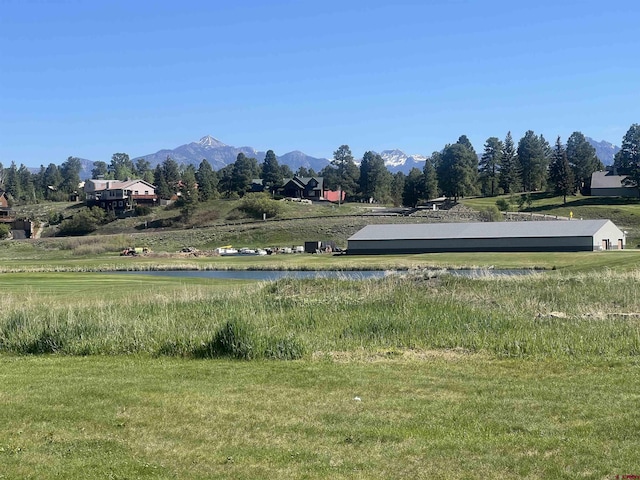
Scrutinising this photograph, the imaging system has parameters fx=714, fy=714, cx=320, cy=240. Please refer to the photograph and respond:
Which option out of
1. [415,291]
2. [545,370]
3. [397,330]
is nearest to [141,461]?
[545,370]

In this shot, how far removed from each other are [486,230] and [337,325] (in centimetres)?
6874

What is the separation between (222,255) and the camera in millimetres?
91938

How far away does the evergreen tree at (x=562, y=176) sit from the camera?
124750mm

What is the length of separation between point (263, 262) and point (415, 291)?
47756mm

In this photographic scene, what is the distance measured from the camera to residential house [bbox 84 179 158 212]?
159 meters

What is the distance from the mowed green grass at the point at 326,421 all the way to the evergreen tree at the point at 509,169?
460 ft

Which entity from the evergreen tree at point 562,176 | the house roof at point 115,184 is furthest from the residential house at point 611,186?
the house roof at point 115,184

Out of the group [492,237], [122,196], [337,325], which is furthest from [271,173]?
[337,325]

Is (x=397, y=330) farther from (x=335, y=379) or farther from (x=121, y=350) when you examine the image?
(x=121, y=350)

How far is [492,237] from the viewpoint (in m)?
83.4

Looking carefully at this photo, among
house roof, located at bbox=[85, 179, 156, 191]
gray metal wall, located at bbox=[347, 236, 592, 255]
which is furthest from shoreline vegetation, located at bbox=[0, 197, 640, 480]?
house roof, located at bbox=[85, 179, 156, 191]

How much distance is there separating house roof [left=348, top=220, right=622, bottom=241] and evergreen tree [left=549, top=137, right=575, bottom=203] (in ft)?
141

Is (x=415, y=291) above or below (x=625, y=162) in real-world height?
below

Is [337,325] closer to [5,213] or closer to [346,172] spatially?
[5,213]
